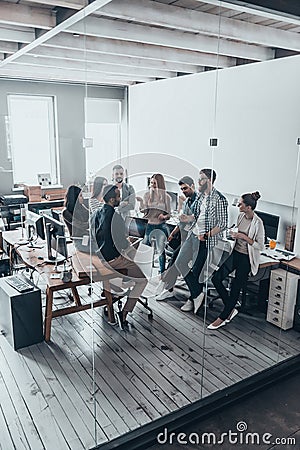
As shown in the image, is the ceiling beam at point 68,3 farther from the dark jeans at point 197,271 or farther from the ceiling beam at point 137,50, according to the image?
the dark jeans at point 197,271

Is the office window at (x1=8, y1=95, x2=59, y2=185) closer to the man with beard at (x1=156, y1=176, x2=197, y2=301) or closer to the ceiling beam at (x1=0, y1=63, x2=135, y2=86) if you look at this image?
the ceiling beam at (x1=0, y1=63, x2=135, y2=86)

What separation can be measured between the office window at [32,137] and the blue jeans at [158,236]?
3.52ft

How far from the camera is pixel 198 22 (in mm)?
2809

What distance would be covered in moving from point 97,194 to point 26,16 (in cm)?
129

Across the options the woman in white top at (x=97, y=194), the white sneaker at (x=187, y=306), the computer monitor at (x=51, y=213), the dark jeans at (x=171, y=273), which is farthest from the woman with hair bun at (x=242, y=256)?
the computer monitor at (x=51, y=213)

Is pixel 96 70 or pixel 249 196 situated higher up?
pixel 96 70

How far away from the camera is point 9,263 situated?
3.58 meters

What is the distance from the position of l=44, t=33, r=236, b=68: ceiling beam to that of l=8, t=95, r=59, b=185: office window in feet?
1.56

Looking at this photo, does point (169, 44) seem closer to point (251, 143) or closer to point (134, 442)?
point (251, 143)

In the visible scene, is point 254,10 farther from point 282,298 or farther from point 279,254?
point 282,298

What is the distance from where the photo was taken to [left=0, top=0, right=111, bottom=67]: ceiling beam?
2383mm

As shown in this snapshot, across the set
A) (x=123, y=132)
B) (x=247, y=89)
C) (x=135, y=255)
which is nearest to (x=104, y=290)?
(x=135, y=255)

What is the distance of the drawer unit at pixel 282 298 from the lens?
3.57 metres

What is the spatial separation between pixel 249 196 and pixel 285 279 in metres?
0.90
